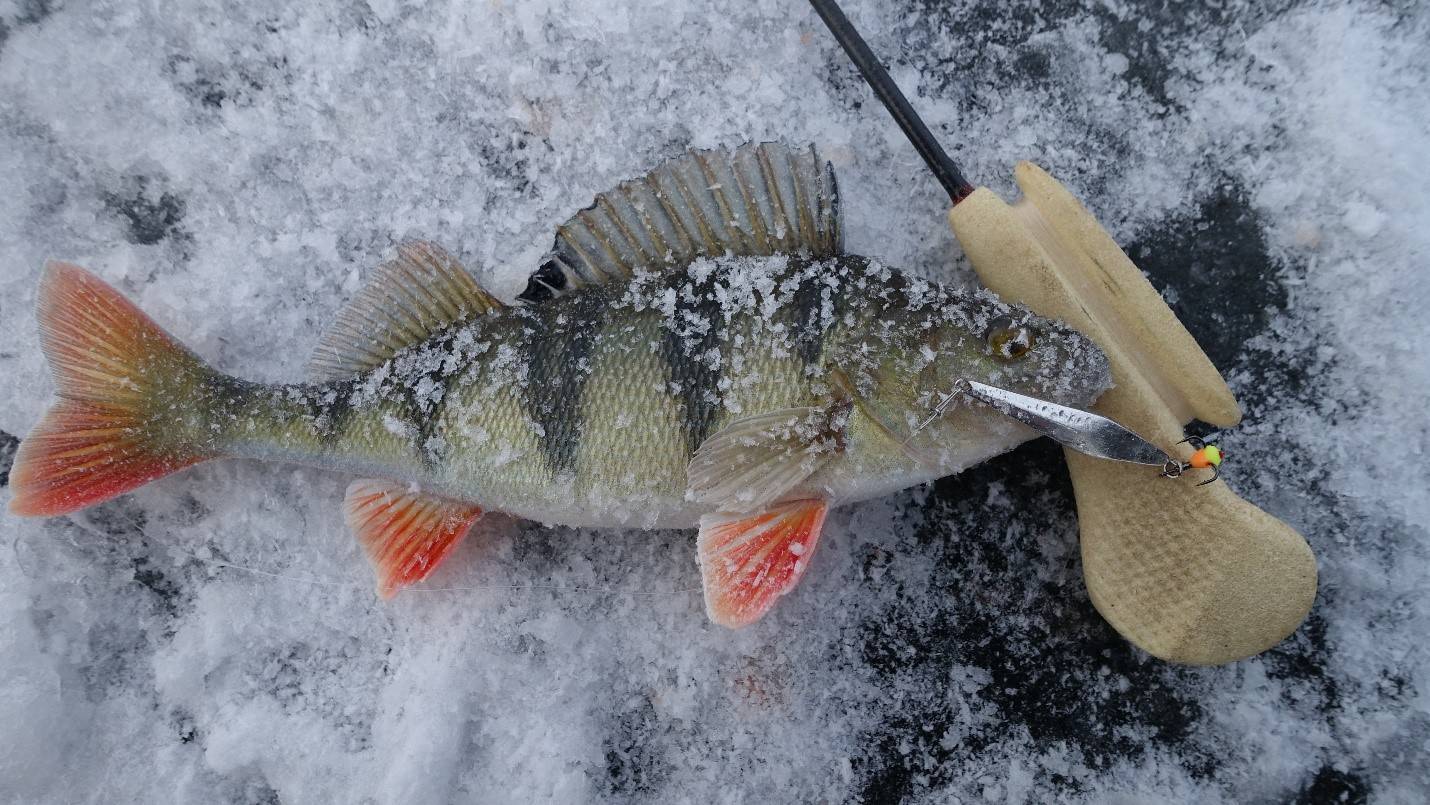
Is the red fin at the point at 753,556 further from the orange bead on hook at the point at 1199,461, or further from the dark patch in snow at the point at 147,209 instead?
the dark patch in snow at the point at 147,209

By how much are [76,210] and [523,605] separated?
149 cm

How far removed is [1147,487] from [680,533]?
3.38 feet

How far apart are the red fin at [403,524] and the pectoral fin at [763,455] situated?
0.57 m

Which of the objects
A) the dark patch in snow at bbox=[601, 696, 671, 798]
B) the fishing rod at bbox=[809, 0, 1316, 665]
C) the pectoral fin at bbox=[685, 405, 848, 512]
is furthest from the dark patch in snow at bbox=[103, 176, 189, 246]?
the fishing rod at bbox=[809, 0, 1316, 665]

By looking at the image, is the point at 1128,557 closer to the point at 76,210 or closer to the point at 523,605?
the point at 523,605

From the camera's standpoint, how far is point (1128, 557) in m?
1.72

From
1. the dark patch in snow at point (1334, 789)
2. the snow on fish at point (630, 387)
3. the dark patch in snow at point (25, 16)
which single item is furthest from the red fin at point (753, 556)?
the dark patch in snow at point (25, 16)

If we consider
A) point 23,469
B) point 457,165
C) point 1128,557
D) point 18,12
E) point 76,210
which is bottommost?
point 1128,557

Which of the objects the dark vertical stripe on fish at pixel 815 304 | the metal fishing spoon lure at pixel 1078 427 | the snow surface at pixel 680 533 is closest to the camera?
the metal fishing spoon lure at pixel 1078 427

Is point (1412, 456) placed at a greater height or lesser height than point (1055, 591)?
lesser

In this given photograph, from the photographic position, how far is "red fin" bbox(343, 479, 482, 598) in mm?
1813

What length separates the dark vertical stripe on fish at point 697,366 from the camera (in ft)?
5.31

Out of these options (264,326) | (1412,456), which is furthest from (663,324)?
(1412,456)

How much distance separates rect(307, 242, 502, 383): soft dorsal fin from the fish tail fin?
0.93 ft
